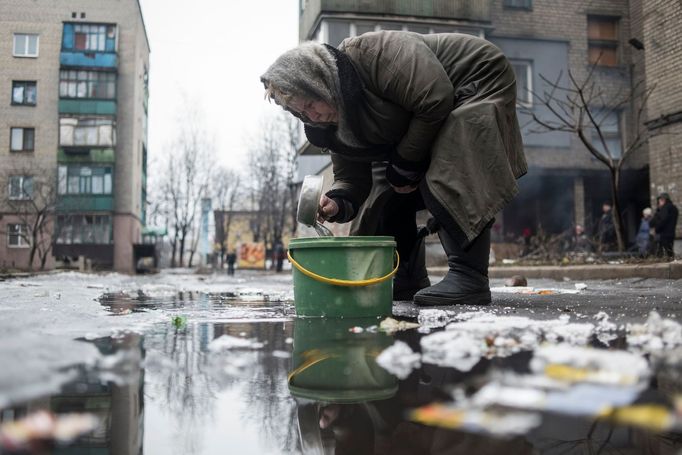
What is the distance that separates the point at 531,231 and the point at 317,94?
1640 cm

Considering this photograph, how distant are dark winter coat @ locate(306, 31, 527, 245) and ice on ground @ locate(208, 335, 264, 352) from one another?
4.55 feet

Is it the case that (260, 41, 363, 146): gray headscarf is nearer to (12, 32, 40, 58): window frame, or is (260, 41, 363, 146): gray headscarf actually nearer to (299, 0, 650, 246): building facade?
(299, 0, 650, 246): building facade

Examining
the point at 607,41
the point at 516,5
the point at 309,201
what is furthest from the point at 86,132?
the point at 309,201

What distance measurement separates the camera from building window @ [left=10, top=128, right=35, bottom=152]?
30.4 meters

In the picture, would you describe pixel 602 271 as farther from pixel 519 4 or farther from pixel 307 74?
pixel 519 4

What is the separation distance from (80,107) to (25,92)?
2.94 meters

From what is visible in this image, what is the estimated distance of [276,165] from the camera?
111 ft

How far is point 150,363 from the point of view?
1478 mm

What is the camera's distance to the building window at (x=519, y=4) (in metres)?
18.0

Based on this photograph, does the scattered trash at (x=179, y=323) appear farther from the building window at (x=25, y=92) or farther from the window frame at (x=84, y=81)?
the building window at (x=25, y=92)

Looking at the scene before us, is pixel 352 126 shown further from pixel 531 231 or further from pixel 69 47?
pixel 69 47

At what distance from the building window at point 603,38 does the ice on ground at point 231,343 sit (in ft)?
64.4

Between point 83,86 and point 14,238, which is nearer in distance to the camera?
point 14,238

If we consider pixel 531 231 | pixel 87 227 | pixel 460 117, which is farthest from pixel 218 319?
pixel 87 227
